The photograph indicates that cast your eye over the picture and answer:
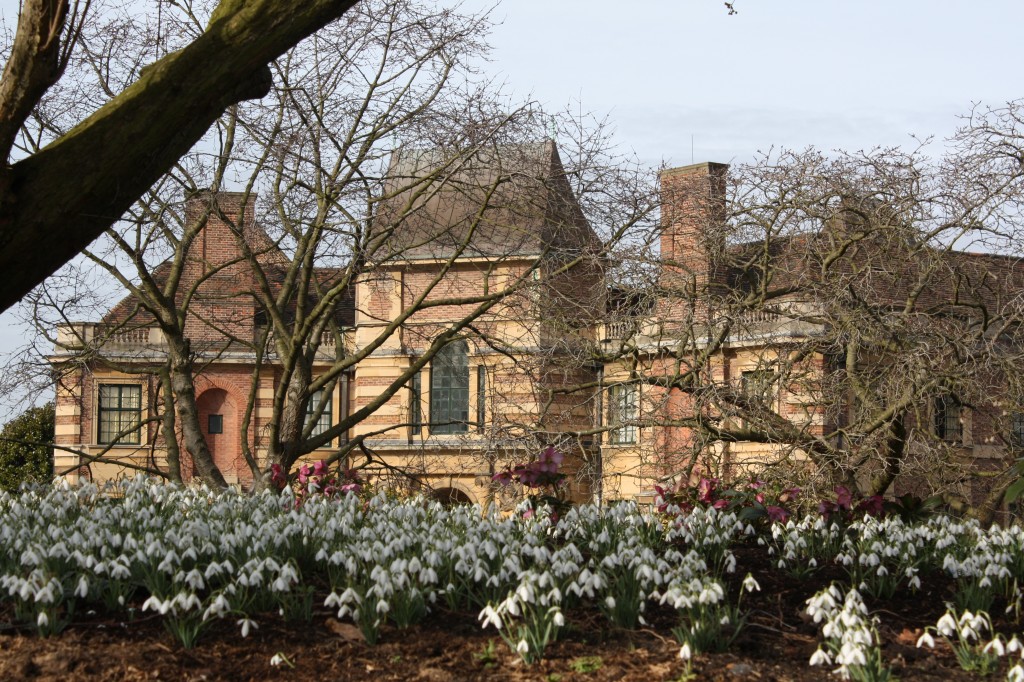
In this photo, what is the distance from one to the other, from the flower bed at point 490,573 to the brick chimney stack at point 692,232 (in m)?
6.69

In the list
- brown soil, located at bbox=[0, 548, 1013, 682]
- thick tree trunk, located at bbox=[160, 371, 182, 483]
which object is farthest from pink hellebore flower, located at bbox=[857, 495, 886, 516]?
thick tree trunk, located at bbox=[160, 371, 182, 483]

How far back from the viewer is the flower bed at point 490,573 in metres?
6.27

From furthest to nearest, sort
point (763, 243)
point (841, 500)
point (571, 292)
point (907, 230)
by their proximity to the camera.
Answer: point (571, 292) < point (763, 243) < point (907, 230) < point (841, 500)

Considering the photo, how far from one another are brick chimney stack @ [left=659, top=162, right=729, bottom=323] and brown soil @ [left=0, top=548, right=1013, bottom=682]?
9.41 meters

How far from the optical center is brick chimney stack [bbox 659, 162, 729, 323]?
1619 cm

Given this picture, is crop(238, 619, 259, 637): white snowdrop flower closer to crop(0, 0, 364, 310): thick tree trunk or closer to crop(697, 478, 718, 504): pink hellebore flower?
crop(0, 0, 364, 310): thick tree trunk

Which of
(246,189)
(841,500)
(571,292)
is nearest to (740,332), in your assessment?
(571,292)

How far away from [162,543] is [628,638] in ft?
10.1

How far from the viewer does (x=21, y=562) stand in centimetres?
699

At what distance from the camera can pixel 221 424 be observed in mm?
43688

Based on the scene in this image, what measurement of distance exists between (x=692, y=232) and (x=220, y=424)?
29.5 metres

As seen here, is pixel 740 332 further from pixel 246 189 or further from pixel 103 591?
pixel 103 591

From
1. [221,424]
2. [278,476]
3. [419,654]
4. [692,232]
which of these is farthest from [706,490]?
[221,424]

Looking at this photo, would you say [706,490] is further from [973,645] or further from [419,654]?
[419,654]
